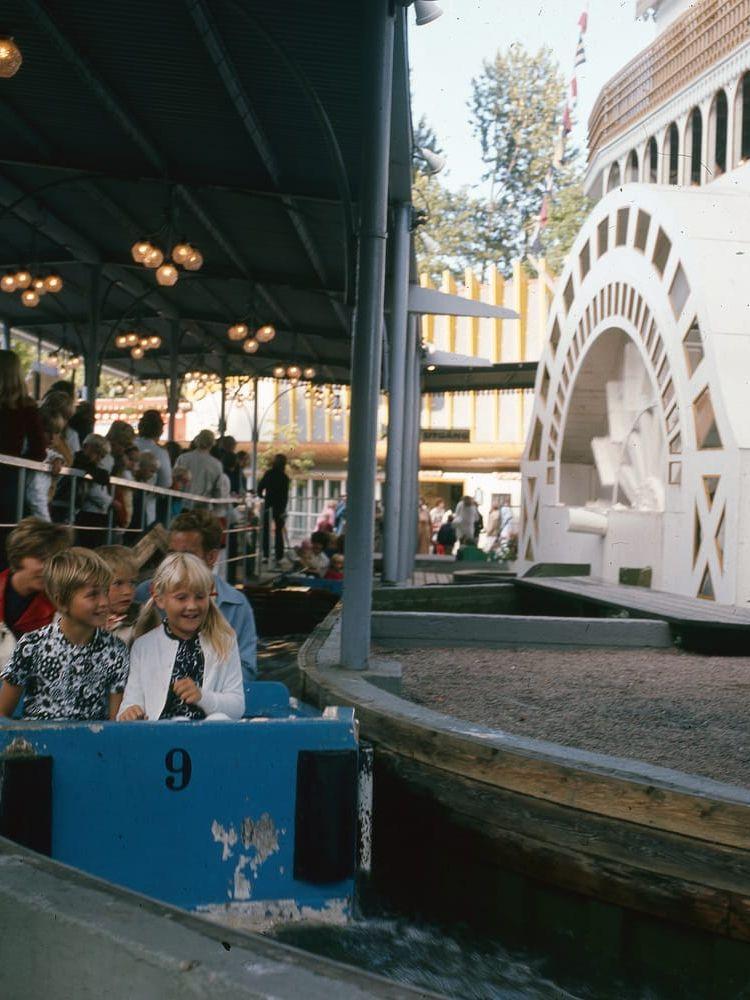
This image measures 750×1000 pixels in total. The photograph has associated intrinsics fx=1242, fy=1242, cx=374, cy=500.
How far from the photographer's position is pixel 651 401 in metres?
20.6

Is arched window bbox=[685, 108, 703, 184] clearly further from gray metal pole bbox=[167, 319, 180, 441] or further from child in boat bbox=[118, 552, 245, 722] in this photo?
child in boat bbox=[118, 552, 245, 722]

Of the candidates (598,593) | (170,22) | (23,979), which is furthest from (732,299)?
(23,979)

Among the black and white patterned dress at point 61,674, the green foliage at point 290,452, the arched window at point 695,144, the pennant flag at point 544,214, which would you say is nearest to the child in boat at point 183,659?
the black and white patterned dress at point 61,674

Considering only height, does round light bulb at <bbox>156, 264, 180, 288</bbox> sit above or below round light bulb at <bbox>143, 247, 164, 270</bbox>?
below

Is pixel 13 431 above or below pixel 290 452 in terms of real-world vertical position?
below

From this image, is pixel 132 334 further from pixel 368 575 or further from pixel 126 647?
pixel 126 647

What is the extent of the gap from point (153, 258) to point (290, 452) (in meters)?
29.1

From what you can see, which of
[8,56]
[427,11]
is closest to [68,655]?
[8,56]

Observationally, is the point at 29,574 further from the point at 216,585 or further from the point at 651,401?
the point at 651,401

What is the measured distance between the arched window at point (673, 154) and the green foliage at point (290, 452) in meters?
20.4

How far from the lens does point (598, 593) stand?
13594 mm

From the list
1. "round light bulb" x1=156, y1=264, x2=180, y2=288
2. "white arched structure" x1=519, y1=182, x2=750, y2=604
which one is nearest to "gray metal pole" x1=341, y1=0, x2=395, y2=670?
"round light bulb" x1=156, y1=264, x2=180, y2=288

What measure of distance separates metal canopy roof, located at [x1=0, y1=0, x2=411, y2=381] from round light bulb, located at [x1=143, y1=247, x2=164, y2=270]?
0.49 m

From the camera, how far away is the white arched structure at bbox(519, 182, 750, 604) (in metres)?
14.4
